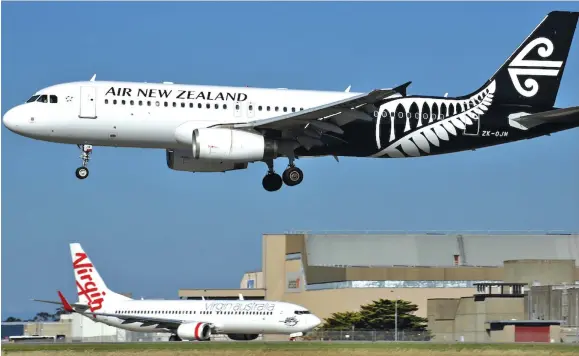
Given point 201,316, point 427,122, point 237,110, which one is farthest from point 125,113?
point 201,316

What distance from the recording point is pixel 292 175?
55531 mm

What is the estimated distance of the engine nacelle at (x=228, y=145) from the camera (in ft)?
174

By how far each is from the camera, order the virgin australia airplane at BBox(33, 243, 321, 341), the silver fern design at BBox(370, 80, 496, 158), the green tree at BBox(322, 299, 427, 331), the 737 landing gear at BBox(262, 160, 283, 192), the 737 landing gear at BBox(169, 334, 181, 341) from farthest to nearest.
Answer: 1. the green tree at BBox(322, 299, 427, 331)
2. the 737 landing gear at BBox(169, 334, 181, 341)
3. the virgin australia airplane at BBox(33, 243, 321, 341)
4. the 737 landing gear at BBox(262, 160, 283, 192)
5. the silver fern design at BBox(370, 80, 496, 158)

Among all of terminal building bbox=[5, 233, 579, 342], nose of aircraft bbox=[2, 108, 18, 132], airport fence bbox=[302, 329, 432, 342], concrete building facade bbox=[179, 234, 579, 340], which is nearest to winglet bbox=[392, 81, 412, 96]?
nose of aircraft bbox=[2, 108, 18, 132]

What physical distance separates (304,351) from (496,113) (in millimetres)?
15203

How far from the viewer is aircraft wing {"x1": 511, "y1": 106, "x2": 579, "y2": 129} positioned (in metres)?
58.2

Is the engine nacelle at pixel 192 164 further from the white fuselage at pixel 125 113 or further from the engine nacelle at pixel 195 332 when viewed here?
the engine nacelle at pixel 195 332

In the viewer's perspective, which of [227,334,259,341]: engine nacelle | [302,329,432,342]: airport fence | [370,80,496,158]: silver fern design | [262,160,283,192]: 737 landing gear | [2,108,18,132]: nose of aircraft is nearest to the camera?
[2,108,18,132]: nose of aircraft

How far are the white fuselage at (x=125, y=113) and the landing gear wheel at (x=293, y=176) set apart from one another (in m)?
3.03

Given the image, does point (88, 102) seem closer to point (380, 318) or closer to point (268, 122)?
point (268, 122)

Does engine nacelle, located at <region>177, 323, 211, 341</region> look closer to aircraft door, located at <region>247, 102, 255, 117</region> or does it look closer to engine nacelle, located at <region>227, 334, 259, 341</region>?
engine nacelle, located at <region>227, 334, 259, 341</region>

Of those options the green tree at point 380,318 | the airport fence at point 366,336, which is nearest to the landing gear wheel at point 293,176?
the airport fence at point 366,336

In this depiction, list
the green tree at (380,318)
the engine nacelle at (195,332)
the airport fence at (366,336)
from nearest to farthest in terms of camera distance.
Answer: the engine nacelle at (195,332) → the airport fence at (366,336) → the green tree at (380,318)

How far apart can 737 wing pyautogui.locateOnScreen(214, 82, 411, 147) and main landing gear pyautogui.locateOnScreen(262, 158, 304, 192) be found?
1328mm
